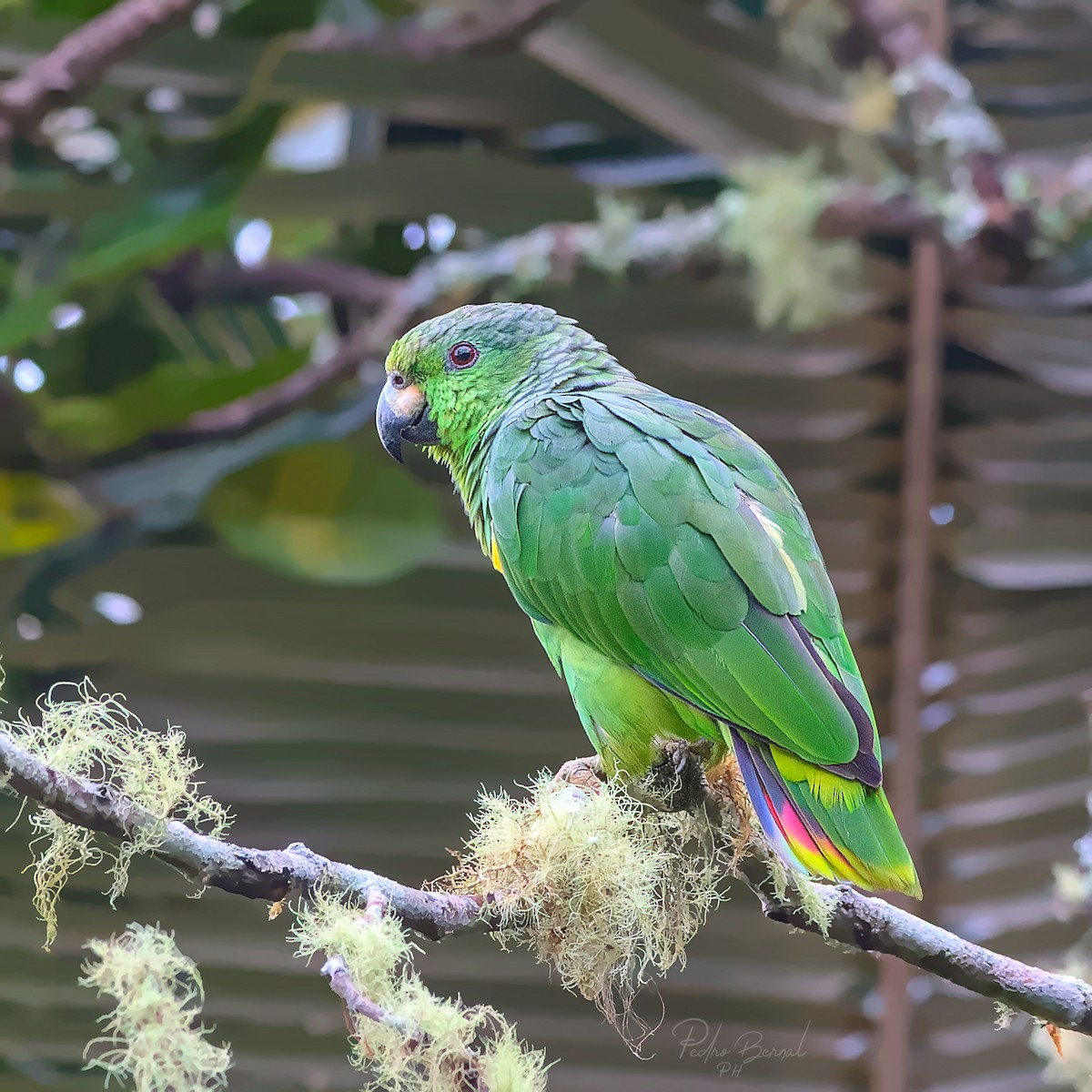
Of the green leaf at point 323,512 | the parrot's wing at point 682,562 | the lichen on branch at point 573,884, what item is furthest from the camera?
the green leaf at point 323,512

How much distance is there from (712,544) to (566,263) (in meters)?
0.97

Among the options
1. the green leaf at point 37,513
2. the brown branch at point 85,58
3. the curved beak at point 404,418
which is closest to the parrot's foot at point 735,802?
the curved beak at point 404,418

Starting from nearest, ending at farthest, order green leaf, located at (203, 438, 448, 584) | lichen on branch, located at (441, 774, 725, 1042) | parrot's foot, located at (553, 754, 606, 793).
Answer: lichen on branch, located at (441, 774, 725, 1042)
parrot's foot, located at (553, 754, 606, 793)
green leaf, located at (203, 438, 448, 584)

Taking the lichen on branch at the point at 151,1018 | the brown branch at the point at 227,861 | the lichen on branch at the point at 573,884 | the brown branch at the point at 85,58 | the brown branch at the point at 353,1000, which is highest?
the brown branch at the point at 85,58

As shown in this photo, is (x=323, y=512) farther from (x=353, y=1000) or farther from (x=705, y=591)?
(x=353, y=1000)

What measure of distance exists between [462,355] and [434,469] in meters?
1.01

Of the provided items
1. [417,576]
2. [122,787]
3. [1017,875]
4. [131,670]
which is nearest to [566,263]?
[417,576]

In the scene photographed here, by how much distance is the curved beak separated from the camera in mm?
1431

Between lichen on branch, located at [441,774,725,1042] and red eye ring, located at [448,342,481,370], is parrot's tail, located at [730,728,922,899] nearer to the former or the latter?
lichen on branch, located at [441,774,725,1042]

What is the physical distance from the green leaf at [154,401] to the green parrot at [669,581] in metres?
0.94

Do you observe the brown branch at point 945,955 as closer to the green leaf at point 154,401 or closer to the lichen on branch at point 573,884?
the lichen on branch at point 573,884

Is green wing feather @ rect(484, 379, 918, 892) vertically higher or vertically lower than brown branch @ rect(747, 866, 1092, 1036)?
higher

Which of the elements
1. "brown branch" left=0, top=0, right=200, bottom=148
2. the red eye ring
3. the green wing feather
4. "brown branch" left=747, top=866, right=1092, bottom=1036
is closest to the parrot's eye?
the red eye ring

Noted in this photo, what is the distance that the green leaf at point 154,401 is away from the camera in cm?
223
